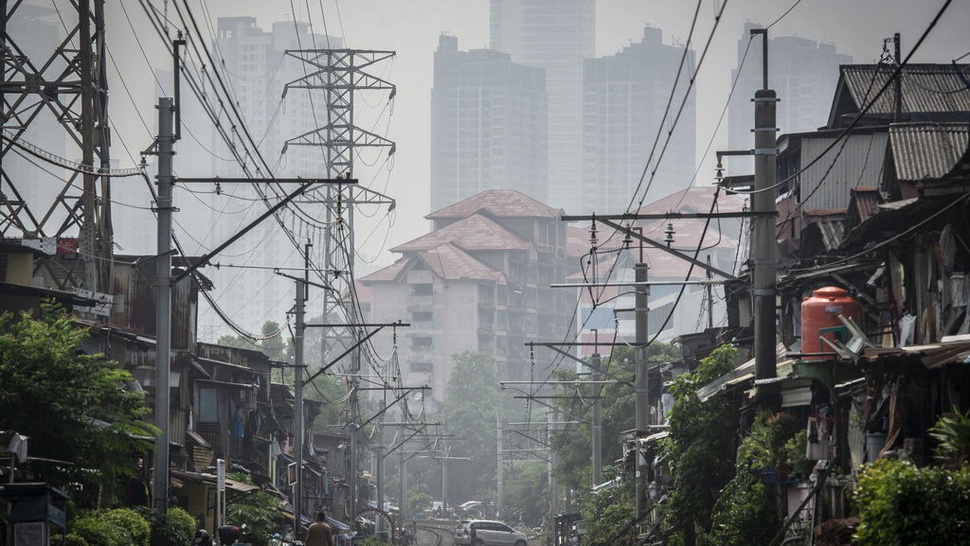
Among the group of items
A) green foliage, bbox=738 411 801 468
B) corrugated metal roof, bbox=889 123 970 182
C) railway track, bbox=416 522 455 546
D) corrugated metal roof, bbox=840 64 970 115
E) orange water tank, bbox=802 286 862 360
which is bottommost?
railway track, bbox=416 522 455 546

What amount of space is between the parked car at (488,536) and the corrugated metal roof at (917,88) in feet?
107

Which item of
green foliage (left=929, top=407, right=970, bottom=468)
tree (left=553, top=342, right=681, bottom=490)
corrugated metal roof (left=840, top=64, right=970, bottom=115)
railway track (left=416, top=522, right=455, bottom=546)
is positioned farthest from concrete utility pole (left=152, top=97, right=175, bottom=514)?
railway track (left=416, top=522, right=455, bottom=546)

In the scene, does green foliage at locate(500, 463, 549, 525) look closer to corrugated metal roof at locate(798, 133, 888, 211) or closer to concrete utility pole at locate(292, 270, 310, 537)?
corrugated metal roof at locate(798, 133, 888, 211)

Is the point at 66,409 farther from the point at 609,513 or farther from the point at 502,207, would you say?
the point at 502,207

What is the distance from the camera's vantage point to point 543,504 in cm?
9256

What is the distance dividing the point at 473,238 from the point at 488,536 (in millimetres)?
94605

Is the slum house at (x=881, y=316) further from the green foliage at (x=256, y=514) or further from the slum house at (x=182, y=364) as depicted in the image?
the slum house at (x=182, y=364)

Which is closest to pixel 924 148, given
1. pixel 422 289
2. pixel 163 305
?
pixel 163 305

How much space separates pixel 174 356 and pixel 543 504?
181 feet

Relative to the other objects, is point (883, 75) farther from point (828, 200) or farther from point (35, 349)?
point (35, 349)

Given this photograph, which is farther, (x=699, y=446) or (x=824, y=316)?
(x=699, y=446)

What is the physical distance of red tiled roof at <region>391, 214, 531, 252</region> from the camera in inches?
6211

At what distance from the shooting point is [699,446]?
98.5 feet

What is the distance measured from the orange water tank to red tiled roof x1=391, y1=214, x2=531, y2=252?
132 meters
